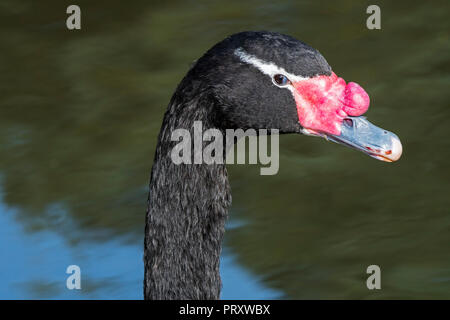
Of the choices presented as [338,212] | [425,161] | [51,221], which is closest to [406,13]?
[425,161]

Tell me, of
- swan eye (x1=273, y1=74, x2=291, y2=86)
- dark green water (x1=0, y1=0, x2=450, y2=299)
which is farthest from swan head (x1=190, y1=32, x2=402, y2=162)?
dark green water (x1=0, y1=0, x2=450, y2=299)

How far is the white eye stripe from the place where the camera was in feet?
18.4

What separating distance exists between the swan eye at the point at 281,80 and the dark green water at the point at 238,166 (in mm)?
2245

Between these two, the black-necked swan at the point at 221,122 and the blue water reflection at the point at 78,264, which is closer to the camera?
the black-necked swan at the point at 221,122

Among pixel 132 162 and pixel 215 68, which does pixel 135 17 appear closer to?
pixel 132 162

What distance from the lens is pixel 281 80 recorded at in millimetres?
5723

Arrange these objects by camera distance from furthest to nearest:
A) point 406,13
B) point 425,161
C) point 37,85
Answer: point 406,13
point 37,85
point 425,161

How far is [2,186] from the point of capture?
29.2 feet

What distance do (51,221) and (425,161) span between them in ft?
8.78

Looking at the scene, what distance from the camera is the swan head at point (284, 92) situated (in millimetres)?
5621

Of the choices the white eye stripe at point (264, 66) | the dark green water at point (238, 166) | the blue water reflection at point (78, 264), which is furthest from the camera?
the dark green water at point (238, 166)

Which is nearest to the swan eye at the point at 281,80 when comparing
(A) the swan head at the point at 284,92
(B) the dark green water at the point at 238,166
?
(A) the swan head at the point at 284,92

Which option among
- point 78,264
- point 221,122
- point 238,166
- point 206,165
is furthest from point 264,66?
point 238,166

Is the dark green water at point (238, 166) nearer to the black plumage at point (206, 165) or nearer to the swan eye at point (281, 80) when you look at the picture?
the black plumage at point (206, 165)
